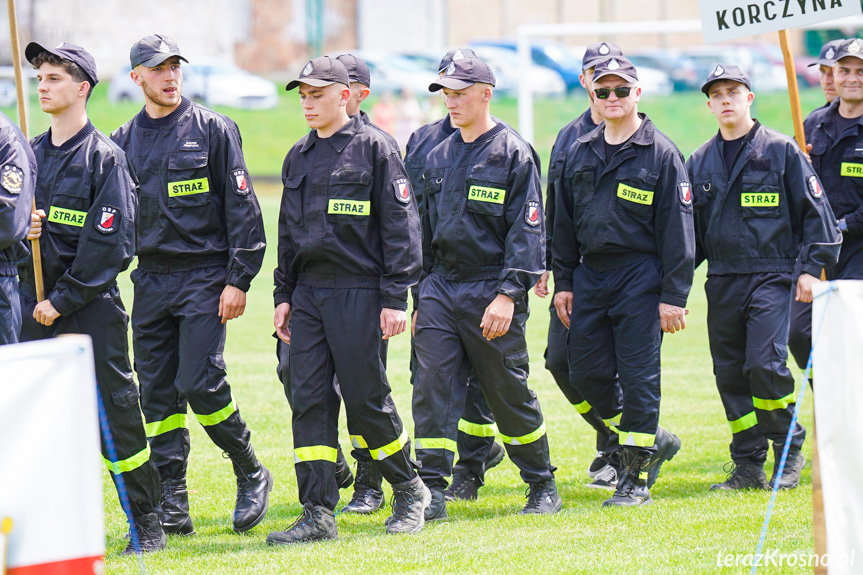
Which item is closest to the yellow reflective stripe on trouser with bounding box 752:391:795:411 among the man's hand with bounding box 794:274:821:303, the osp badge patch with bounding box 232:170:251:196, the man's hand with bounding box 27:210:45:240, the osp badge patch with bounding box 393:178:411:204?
the man's hand with bounding box 794:274:821:303

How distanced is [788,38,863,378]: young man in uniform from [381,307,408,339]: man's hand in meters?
3.01

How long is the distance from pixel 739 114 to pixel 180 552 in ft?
13.5

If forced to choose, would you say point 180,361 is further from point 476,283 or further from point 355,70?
Result: point 355,70

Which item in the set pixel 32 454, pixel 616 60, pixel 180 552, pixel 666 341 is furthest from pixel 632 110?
pixel 666 341

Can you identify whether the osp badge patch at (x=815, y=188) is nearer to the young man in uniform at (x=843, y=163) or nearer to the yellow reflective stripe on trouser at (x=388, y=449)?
the young man in uniform at (x=843, y=163)

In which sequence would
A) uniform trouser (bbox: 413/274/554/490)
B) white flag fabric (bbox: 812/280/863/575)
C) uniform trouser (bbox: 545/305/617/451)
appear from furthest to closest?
uniform trouser (bbox: 545/305/617/451)
uniform trouser (bbox: 413/274/554/490)
white flag fabric (bbox: 812/280/863/575)

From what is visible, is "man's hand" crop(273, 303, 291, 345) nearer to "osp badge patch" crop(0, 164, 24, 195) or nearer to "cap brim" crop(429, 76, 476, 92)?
"cap brim" crop(429, 76, 476, 92)

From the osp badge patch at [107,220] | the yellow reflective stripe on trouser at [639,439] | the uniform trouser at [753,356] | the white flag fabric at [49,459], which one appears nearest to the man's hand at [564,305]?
the yellow reflective stripe on trouser at [639,439]

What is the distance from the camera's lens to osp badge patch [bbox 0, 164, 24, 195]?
483 cm

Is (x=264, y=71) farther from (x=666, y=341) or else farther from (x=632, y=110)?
(x=632, y=110)

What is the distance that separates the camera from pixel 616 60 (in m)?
6.54

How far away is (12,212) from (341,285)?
1.63 meters

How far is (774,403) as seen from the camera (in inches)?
267

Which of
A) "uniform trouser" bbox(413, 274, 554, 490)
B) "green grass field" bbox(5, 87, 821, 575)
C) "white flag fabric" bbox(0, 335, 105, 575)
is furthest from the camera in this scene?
"uniform trouser" bbox(413, 274, 554, 490)
